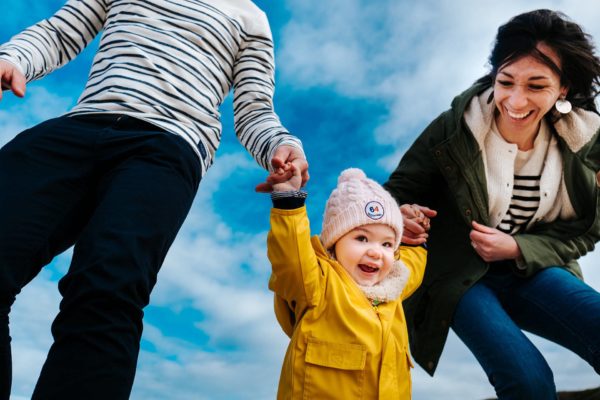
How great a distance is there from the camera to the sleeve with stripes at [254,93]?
107 inches

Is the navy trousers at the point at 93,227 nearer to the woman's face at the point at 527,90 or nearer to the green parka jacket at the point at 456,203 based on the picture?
the green parka jacket at the point at 456,203

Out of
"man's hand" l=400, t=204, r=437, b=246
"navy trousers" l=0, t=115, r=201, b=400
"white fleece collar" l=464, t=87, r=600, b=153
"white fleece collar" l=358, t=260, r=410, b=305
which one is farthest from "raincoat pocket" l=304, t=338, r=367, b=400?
"white fleece collar" l=464, t=87, r=600, b=153

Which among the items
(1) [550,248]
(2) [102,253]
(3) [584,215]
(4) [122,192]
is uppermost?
(3) [584,215]

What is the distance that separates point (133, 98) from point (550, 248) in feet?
7.39

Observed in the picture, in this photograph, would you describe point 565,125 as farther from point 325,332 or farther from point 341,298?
point 325,332

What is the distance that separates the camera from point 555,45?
10.8ft

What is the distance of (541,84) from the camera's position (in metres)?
3.24

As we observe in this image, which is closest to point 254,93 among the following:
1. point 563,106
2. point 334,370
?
point 334,370

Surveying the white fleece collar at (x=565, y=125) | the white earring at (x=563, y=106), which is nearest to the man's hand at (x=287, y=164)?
the white fleece collar at (x=565, y=125)

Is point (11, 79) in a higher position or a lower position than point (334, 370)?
higher

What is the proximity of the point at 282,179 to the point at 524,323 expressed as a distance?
168cm

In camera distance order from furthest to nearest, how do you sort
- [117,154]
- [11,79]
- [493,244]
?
1. [493,244]
2. [11,79]
3. [117,154]

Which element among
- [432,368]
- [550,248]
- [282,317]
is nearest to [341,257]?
[282,317]

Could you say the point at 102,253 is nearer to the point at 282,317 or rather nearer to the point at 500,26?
the point at 282,317
